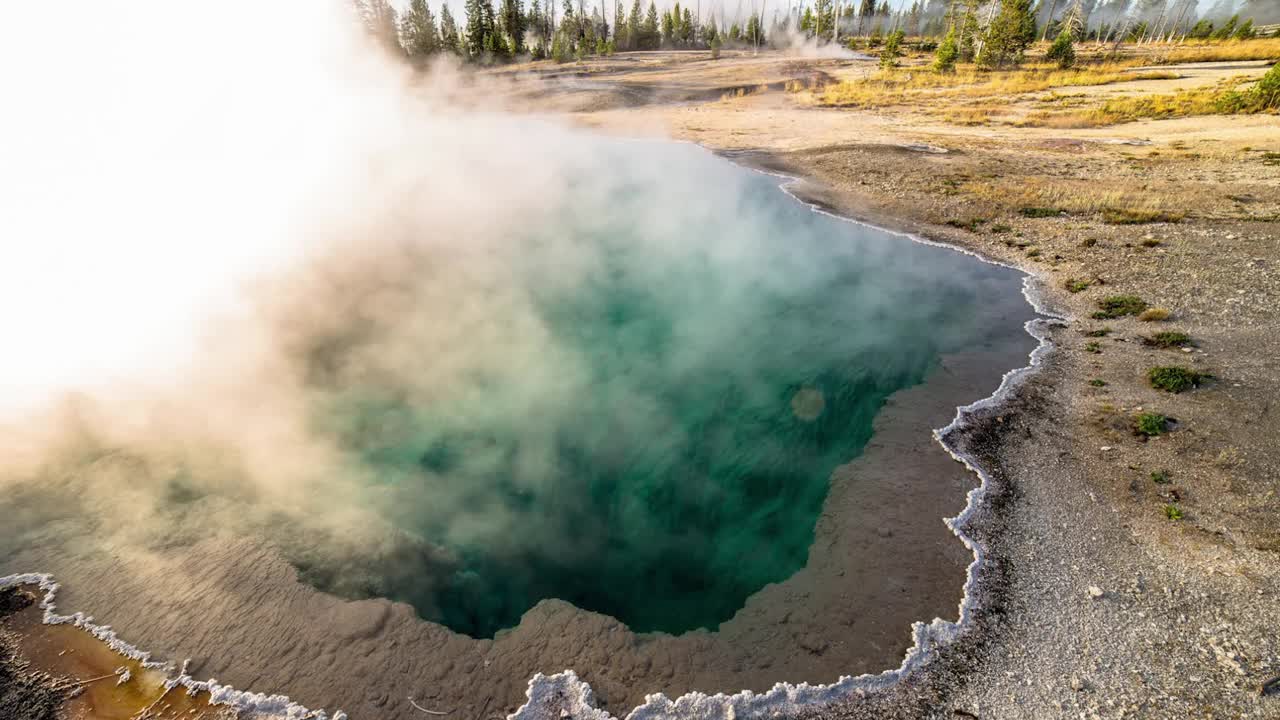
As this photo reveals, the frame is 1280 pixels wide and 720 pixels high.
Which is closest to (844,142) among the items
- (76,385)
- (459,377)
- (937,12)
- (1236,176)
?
(1236,176)

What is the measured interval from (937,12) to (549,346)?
170494mm

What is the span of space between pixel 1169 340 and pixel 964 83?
163 feet

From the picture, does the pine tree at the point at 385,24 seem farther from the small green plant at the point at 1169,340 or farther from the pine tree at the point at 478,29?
the small green plant at the point at 1169,340

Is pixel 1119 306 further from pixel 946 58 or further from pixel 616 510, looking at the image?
pixel 946 58

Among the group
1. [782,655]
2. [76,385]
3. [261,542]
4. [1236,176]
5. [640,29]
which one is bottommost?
[782,655]

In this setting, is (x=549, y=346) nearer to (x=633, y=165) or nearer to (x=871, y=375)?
(x=871, y=375)

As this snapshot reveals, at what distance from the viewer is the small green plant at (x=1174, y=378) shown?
9750 mm

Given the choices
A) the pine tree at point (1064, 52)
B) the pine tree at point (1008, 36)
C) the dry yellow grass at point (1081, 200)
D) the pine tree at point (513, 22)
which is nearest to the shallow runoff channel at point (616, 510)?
the dry yellow grass at point (1081, 200)

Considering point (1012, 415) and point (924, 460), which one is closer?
point (924, 460)

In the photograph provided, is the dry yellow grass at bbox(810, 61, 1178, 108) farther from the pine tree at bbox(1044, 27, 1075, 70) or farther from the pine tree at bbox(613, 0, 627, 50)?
the pine tree at bbox(613, 0, 627, 50)

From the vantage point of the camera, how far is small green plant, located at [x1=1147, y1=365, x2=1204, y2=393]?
32.0 ft

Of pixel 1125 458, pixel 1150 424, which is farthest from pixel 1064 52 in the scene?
pixel 1125 458

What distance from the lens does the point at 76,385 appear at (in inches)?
368

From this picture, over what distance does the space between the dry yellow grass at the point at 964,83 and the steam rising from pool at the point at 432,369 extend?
30805 mm
